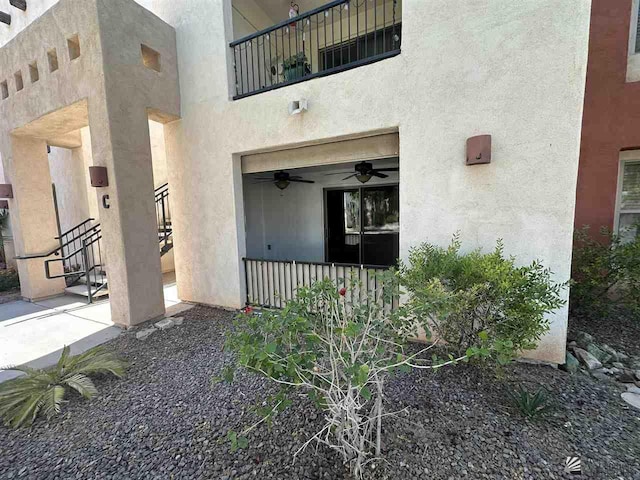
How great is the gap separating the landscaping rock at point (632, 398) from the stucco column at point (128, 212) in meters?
5.83

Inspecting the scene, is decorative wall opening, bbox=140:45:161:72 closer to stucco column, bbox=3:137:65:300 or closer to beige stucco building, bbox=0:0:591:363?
beige stucco building, bbox=0:0:591:363

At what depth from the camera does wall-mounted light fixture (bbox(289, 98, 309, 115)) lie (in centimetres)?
392

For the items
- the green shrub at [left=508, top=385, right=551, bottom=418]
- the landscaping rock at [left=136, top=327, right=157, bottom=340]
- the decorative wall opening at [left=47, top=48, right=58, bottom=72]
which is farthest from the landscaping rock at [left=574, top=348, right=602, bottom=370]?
the decorative wall opening at [left=47, top=48, right=58, bottom=72]

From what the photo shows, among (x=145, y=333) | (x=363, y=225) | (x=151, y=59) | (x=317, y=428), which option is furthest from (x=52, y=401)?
(x=363, y=225)

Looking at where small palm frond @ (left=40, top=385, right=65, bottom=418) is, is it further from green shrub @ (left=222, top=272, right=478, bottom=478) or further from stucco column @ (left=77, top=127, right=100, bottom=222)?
stucco column @ (left=77, top=127, right=100, bottom=222)

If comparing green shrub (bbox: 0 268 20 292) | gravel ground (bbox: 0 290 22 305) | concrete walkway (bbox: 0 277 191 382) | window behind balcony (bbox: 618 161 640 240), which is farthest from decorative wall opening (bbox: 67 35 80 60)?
window behind balcony (bbox: 618 161 640 240)

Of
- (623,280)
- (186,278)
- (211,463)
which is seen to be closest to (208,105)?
(186,278)

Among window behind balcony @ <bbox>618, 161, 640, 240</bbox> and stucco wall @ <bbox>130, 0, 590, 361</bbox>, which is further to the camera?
window behind balcony @ <bbox>618, 161, 640, 240</bbox>

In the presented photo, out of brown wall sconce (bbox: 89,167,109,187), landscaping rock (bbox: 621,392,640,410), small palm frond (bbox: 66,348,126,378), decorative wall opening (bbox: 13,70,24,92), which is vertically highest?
decorative wall opening (bbox: 13,70,24,92)

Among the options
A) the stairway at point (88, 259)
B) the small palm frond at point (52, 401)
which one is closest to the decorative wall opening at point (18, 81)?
the stairway at point (88, 259)

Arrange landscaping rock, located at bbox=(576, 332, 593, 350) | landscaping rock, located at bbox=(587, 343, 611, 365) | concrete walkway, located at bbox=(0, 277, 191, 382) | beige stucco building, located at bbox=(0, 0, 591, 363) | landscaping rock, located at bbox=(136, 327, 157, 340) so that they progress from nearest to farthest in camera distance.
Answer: beige stucco building, located at bbox=(0, 0, 591, 363) < landscaping rock, located at bbox=(587, 343, 611, 365) < landscaping rock, located at bbox=(576, 332, 593, 350) < concrete walkway, located at bbox=(0, 277, 191, 382) < landscaping rock, located at bbox=(136, 327, 157, 340)

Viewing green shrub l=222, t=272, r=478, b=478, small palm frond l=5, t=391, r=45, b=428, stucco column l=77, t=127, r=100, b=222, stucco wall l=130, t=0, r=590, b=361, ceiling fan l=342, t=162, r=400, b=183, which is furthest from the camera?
stucco column l=77, t=127, r=100, b=222

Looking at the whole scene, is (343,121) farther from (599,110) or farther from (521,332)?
(599,110)

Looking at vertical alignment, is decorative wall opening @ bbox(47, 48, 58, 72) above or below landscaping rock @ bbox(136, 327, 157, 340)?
above
